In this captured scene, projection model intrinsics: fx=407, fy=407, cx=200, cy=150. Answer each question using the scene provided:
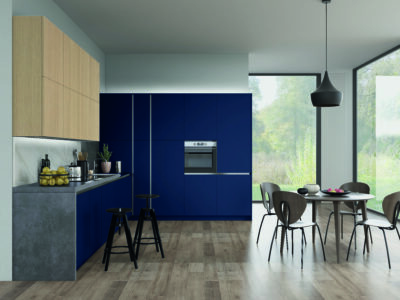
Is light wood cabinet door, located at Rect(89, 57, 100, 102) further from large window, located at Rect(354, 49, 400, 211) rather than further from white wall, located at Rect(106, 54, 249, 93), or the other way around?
large window, located at Rect(354, 49, 400, 211)

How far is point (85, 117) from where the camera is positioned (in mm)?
5129

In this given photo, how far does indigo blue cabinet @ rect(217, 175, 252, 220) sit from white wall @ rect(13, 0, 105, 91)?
2779 mm

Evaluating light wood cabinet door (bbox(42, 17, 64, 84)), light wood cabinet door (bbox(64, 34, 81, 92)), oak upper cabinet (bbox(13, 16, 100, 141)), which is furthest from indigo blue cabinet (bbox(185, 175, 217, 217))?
light wood cabinet door (bbox(42, 17, 64, 84))

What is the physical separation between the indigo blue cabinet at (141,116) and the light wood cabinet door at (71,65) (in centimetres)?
229

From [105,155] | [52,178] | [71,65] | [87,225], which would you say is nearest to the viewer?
[52,178]

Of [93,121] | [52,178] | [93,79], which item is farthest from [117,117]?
[52,178]

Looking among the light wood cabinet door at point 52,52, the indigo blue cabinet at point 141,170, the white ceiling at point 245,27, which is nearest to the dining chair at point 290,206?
the white ceiling at point 245,27

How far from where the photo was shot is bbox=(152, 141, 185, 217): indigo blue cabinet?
7047 mm

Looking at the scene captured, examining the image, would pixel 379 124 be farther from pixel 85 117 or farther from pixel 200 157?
pixel 85 117

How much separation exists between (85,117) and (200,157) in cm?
251

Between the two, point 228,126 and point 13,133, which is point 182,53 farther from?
point 13,133

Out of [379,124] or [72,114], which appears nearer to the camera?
[72,114]

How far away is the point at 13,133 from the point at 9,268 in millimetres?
1262

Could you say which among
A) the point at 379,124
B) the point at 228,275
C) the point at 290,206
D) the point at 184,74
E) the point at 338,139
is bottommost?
the point at 228,275
